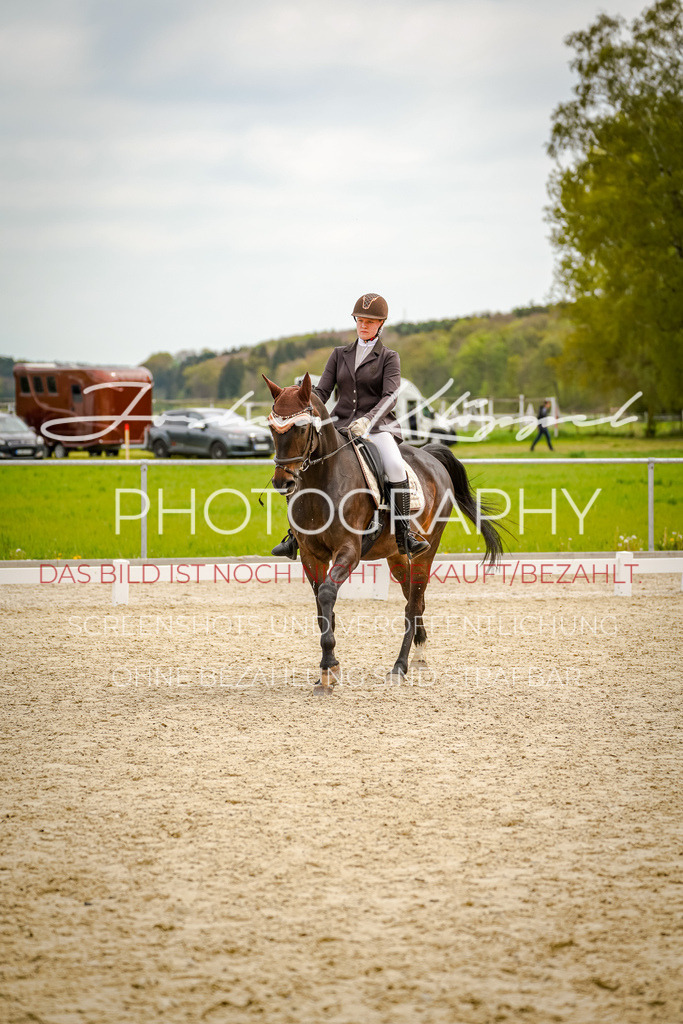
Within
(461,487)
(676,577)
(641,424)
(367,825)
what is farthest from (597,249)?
(367,825)

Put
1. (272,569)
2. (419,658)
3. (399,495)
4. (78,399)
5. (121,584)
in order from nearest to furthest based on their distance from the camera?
1. (399,495)
2. (419,658)
3. (121,584)
4. (272,569)
5. (78,399)

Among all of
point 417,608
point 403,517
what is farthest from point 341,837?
point 417,608

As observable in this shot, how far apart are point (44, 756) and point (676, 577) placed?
824 centimetres

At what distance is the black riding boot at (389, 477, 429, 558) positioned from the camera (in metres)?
6.76

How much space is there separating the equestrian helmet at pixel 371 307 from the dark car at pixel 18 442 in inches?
787

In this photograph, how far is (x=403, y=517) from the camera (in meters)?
6.79

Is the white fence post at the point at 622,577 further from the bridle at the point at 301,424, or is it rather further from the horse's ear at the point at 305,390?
the horse's ear at the point at 305,390

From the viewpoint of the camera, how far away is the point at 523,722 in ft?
18.0

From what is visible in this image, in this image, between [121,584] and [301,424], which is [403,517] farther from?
[121,584]

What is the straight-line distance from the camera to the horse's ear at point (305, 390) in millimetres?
5887

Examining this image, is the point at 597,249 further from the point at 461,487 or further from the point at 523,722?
the point at 523,722

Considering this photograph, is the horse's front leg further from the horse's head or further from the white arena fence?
the white arena fence

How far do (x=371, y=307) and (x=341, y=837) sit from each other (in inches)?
150

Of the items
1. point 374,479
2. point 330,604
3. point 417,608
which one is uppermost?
point 374,479
